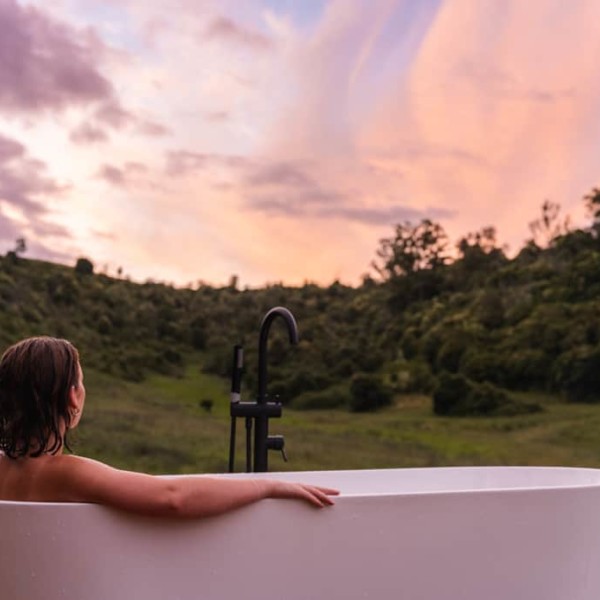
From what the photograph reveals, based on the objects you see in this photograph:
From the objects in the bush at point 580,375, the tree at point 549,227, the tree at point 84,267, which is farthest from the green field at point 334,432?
the tree at point 549,227

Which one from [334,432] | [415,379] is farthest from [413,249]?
[334,432]

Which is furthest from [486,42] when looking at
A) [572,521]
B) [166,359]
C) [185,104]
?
[572,521]

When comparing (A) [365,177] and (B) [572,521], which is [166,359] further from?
(B) [572,521]

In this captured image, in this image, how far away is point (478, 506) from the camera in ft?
7.19

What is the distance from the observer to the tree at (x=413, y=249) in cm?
1122

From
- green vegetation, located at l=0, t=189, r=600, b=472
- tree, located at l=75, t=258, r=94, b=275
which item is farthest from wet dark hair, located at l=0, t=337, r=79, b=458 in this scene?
tree, located at l=75, t=258, r=94, b=275

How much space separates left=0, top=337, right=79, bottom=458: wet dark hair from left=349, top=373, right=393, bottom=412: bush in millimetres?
8393

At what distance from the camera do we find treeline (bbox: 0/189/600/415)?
31.6 feet

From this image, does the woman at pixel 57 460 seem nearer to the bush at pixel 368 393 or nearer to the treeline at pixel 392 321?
the treeline at pixel 392 321

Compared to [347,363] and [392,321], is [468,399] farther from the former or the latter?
[347,363]

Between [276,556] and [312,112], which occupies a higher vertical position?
[312,112]

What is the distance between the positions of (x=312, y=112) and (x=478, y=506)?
225 inches

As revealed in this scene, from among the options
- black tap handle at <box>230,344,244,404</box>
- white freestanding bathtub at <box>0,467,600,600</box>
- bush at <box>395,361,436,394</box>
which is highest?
bush at <box>395,361,436,394</box>

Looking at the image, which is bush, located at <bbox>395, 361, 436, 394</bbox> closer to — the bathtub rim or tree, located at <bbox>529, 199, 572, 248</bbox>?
tree, located at <bbox>529, 199, 572, 248</bbox>
